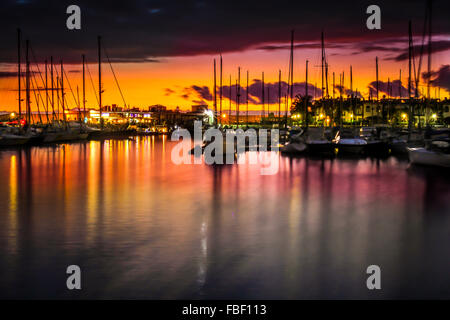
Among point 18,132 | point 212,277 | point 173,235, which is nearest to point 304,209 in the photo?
point 173,235

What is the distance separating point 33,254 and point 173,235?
141 inches

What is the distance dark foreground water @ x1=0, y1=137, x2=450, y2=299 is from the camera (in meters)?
8.95

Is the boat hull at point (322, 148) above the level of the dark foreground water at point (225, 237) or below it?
above

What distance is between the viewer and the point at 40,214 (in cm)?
1630

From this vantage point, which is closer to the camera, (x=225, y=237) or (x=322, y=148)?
(x=225, y=237)

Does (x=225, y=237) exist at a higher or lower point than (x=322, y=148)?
lower

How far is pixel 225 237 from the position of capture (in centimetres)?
1295

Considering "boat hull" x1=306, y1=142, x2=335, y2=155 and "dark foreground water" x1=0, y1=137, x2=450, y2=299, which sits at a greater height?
"boat hull" x1=306, y1=142, x2=335, y2=155

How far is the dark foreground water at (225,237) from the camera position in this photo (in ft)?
29.4

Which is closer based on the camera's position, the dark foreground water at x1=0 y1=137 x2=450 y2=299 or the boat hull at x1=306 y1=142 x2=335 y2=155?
the dark foreground water at x1=0 y1=137 x2=450 y2=299

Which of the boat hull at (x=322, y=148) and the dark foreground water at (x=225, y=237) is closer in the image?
the dark foreground water at (x=225, y=237)
